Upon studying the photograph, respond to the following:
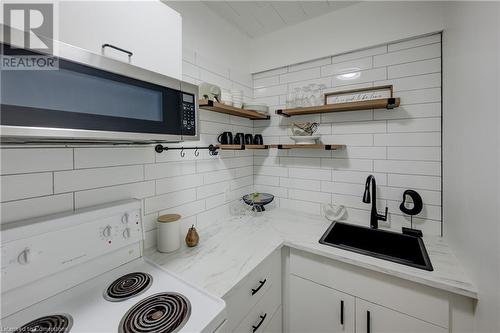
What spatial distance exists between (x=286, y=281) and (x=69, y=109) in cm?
140

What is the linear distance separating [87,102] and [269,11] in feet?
5.07

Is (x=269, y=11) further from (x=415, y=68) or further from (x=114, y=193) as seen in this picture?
(x=114, y=193)

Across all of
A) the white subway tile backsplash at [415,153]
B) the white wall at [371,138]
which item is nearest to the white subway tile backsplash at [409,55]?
the white wall at [371,138]

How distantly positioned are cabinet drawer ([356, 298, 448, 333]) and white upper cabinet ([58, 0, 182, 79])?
149cm

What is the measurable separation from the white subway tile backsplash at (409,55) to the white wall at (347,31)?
0.28 ft

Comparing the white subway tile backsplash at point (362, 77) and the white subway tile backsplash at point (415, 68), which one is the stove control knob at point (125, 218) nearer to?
the white subway tile backsplash at point (362, 77)

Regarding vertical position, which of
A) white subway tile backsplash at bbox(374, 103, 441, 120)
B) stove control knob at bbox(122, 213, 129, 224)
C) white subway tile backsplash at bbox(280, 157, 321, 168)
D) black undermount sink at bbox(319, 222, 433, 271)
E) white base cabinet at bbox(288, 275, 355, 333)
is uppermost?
white subway tile backsplash at bbox(374, 103, 441, 120)

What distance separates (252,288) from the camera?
3.64 ft

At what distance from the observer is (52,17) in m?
0.60

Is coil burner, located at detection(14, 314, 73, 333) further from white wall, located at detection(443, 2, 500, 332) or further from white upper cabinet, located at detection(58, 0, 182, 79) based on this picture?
white wall, located at detection(443, 2, 500, 332)

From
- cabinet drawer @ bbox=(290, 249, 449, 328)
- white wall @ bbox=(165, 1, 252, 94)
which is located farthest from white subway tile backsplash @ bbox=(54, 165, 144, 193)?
cabinet drawer @ bbox=(290, 249, 449, 328)

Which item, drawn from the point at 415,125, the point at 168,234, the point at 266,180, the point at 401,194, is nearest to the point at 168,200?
the point at 168,234

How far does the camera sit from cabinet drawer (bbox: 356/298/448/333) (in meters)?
1.01

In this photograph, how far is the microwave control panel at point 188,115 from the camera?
88cm
